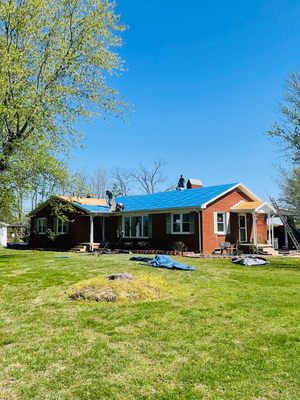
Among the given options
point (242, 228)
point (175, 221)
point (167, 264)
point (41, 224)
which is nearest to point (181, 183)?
point (175, 221)

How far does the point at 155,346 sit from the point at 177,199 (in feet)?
64.2

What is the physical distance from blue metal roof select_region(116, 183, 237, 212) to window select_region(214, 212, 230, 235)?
53.3 inches

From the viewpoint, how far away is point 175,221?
23.4 m

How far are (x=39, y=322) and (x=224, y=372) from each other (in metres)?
3.85

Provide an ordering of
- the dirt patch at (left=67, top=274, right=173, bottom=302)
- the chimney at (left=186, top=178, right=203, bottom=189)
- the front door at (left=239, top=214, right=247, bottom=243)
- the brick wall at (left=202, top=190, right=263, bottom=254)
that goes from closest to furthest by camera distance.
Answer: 1. the dirt patch at (left=67, top=274, right=173, bottom=302)
2. the brick wall at (left=202, top=190, right=263, bottom=254)
3. the front door at (left=239, top=214, right=247, bottom=243)
4. the chimney at (left=186, top=178, right=203, bottom=189)

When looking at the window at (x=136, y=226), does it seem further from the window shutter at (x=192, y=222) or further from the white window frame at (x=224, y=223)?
the white window frame at (x=224, y=223)

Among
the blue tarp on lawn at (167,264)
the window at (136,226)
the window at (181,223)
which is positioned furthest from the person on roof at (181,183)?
the blue tarp on lawn at (167,264)

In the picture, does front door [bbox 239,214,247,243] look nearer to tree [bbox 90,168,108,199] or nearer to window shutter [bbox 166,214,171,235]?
window shutter [bbox 166,214,171,235]

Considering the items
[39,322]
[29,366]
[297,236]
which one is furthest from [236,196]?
[29,366]

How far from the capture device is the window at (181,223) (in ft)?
74.3

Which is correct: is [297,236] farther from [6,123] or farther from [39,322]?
[39,322]

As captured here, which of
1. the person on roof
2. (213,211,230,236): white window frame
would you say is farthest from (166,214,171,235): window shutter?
the person on roof

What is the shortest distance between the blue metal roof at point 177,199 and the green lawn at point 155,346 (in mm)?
13071

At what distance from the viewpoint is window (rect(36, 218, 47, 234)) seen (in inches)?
1238
